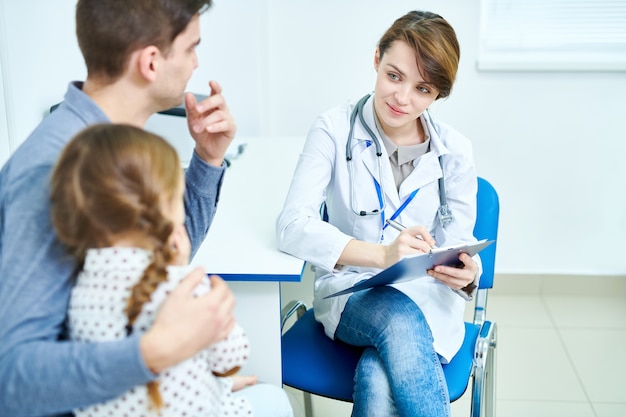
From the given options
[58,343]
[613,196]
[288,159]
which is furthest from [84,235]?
[613,196]

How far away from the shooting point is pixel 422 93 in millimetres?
1580

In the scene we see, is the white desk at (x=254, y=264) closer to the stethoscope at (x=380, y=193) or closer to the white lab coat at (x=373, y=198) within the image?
the white lab coat at (x=373, y=198)

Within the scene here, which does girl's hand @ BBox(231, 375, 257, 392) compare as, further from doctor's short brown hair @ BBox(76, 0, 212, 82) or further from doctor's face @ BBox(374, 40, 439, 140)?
doctor's face @ BBox(374, 40, 439, 140)

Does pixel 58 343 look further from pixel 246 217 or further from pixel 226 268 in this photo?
pixel 246 217

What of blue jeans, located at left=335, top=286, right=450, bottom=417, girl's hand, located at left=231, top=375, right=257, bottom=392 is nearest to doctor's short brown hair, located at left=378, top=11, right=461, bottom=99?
blue jeans, located at left=335, top=286, right=450, bottom=417

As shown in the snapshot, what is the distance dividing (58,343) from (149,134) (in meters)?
0.29

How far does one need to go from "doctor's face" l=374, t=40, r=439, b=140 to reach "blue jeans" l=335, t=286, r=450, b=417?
0.41 m

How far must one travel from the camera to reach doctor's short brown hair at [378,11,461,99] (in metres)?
1.52

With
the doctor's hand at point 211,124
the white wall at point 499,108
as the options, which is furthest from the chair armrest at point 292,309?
the white wall at point 499,108

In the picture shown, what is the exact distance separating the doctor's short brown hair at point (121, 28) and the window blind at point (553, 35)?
2038 mm

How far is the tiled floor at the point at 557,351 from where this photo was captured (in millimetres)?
2256

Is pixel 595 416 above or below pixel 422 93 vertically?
below

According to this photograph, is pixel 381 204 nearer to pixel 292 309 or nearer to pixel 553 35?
pixel 292 309

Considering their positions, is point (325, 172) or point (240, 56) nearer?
point (325, 172)
